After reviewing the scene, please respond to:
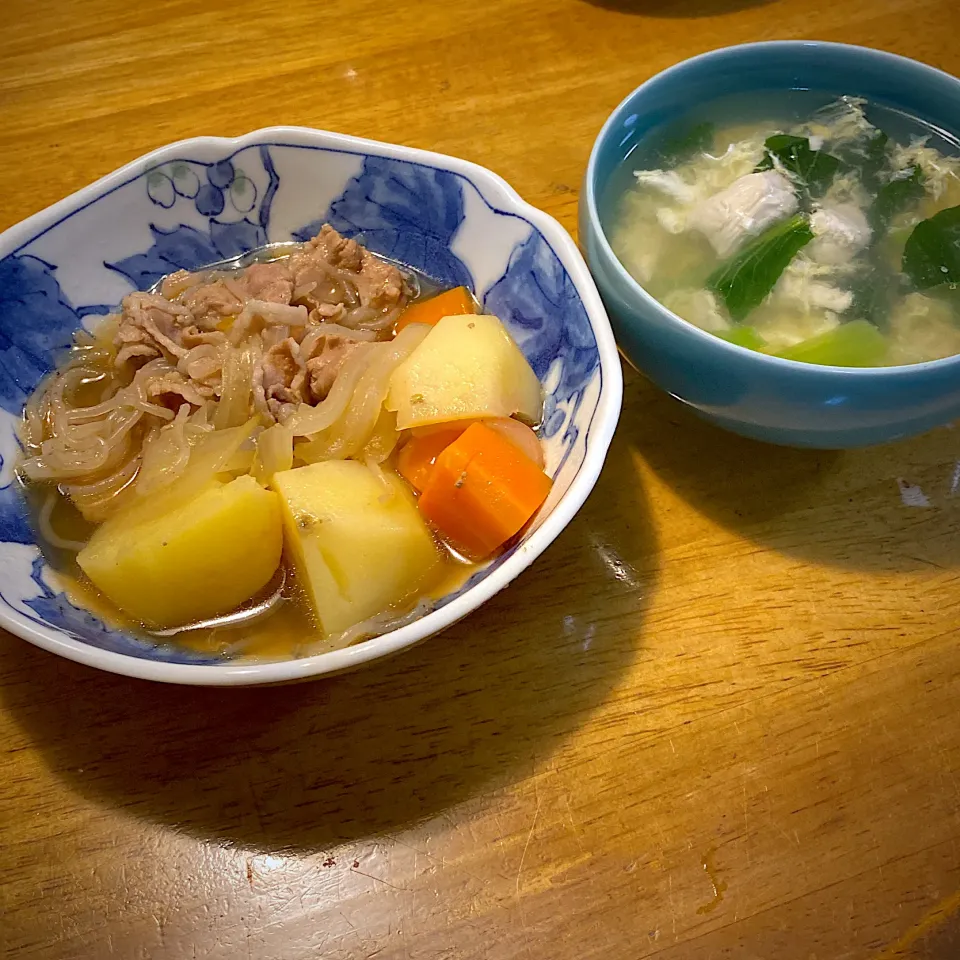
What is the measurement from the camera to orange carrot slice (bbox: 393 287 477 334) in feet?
4.99

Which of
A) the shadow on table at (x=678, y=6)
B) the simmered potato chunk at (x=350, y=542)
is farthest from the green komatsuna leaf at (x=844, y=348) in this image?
the shadow on table at (x=678, y=6)

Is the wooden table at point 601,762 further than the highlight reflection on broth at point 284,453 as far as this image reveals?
No

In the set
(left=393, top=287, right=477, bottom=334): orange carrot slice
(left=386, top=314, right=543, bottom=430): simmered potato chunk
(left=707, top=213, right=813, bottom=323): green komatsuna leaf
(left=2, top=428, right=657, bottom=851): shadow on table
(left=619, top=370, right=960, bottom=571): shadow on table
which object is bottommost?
(left=2, top=428, right=657, bottom=851): shadow on table

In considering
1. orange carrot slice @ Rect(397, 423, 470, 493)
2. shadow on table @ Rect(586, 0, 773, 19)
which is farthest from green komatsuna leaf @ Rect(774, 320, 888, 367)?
shadow on table @ Rect(586, 0, 773, 19)

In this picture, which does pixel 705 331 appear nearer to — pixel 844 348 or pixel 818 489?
pixel 844 348

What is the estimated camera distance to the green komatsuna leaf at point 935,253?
135cm

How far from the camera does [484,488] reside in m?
1.19

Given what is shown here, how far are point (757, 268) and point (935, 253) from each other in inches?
12.1

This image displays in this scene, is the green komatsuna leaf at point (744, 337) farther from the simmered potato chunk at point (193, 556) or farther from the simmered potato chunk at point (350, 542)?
the simmered potato chunk at point (193, 556)

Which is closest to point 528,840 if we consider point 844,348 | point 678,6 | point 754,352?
point 754,352

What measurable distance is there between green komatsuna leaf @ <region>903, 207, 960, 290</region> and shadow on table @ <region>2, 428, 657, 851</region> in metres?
0.73

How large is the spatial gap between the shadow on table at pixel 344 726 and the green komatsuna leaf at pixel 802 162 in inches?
33.1

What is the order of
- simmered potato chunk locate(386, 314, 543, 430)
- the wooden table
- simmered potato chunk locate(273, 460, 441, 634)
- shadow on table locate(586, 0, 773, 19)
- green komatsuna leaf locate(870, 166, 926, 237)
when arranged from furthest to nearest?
shadow on table locate(586, 0, 773, 19), green komatsuna leaf locate(870, 166, 926, 237), simmered potato chunk locate(386, 314, 543, 430), simmered potato chunk locate(273, 460, 441, 634), the wooden table

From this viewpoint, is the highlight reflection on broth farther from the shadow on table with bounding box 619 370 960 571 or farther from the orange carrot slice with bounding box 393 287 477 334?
the shadow on table with bounding box 619 370 960 571
